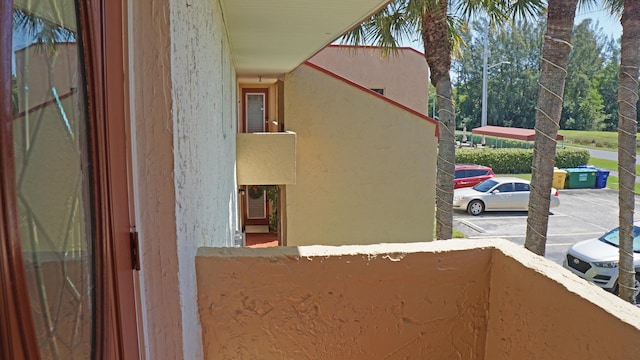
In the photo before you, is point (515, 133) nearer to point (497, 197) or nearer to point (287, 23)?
point (497, 197)

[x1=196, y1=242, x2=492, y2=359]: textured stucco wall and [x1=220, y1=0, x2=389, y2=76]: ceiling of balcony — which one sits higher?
[x1=220, y1=0, x2=389, y2=76]: ceiling of balcony

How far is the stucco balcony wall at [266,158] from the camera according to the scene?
8.79 metres

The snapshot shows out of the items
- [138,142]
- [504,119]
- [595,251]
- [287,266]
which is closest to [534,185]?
[595,251]

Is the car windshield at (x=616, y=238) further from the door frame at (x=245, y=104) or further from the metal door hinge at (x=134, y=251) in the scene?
the metal door hinge at (x=134, y=251)

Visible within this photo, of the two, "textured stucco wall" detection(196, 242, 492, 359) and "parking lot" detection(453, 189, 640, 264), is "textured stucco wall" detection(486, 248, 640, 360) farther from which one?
"parking lot" detection(453, 189, 640, 264)

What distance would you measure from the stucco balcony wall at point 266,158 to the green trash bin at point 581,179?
23.5m

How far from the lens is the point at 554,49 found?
745cm

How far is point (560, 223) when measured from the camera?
20.2 meters

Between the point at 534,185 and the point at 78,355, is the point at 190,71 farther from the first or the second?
the point at 534,185

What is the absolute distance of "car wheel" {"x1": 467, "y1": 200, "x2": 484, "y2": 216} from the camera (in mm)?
21156

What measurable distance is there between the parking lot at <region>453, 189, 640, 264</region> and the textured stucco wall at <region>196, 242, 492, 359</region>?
1469cm

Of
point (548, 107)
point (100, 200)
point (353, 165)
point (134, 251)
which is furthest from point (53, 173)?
point (353, 165)

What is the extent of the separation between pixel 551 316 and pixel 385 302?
679 mm

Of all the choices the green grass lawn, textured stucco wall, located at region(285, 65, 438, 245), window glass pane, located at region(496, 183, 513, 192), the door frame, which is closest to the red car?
window glass pane, located at region(496, 183, 513, 192)
